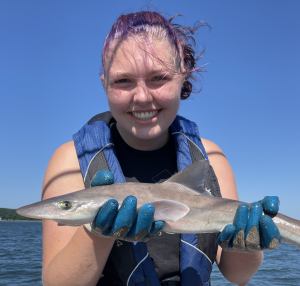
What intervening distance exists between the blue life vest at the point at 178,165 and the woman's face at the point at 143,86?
470 mm

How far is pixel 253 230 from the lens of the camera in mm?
2623

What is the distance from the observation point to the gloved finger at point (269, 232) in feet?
8.44

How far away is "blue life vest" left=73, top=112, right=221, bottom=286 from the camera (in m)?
3.03

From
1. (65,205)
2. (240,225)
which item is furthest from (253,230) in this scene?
(65,205)

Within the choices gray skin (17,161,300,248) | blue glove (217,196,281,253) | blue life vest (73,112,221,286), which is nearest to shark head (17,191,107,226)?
gray skin (17,161,300,248)

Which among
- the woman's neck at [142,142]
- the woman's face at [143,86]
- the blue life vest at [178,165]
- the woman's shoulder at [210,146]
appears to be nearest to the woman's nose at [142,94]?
the woman's face at [143,86]

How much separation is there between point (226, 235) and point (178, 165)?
995 mm

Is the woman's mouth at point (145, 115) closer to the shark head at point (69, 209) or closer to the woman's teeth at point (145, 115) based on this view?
the woman's teeth at point (145, 115)

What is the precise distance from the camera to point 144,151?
3.54 m

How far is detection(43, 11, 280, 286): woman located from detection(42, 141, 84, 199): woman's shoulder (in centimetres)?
1

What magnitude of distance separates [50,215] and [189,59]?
2.47m

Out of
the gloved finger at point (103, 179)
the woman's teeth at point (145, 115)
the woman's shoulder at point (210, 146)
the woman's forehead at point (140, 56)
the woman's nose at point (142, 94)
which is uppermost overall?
the woman's forehead at point (140, 56)

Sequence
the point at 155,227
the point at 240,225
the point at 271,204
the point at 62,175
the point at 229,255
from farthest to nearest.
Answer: the point at 229,255
the point at 62,175
the point at 271,204
the point at 240,225
the point at 155,227

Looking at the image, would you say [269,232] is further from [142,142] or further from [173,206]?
[142,142]
